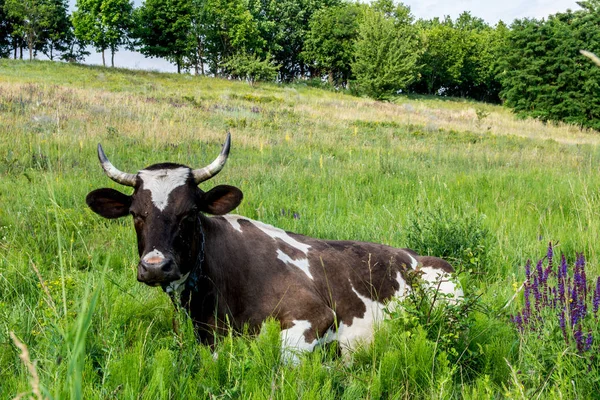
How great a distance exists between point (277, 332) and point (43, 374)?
1334 mm

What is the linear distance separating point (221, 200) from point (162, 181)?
526 millimetres

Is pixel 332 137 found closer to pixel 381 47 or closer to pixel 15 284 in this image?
pixel 15 284

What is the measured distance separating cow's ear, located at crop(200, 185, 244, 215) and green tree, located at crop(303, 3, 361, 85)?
73.4 meters

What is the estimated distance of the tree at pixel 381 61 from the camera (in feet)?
160

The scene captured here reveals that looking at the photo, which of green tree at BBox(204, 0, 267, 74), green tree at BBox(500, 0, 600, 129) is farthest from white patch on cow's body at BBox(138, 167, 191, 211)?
green tree at BBox(204, 0, 267, 74)

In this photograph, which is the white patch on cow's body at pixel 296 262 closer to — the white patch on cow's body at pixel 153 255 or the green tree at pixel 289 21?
the white patch on cow's body at pixel 153 255

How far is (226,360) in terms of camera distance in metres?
3.01

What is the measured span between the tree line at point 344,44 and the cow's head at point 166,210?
44.0 metres

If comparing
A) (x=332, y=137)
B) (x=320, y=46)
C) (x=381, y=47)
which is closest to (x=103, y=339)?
(x=332, y=137)

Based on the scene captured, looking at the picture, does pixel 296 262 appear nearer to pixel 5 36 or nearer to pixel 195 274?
pixel 195 274

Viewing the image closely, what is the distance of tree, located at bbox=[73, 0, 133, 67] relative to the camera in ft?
206

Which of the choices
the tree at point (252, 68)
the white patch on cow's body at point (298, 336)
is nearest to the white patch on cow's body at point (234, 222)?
the white patch on cow's body at point (298, 336)

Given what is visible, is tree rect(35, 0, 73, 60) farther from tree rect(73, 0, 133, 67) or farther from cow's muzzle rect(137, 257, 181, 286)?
cow's muzzle rect(137, 257, 181, 286)

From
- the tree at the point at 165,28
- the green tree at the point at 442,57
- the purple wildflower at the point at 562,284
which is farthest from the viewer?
the green tree at the point at 442,57
